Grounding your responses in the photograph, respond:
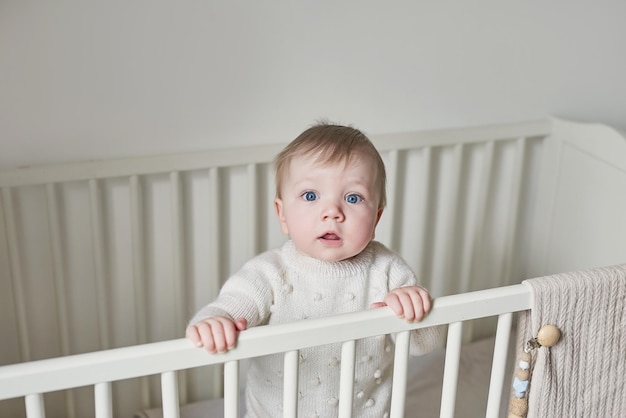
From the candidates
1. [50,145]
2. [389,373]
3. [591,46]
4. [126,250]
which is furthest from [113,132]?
[591,46]

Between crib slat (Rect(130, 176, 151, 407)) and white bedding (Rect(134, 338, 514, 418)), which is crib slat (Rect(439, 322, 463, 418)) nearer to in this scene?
white bedding (Rect(134, 338, 514, 418))

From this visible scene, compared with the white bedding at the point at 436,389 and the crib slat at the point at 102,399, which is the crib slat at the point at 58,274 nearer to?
the white bedding at the point at 436,389

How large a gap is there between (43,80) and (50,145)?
108mm

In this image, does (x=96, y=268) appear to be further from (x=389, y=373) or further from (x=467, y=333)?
(x=467, y=333)

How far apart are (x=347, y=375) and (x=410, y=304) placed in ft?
0.36

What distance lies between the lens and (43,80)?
4.36 feet

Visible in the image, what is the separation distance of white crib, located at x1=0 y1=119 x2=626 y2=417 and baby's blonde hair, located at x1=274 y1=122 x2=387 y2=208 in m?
0.30

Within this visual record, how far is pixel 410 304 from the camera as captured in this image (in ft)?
3.16

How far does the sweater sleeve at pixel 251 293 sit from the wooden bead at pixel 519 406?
34 cm

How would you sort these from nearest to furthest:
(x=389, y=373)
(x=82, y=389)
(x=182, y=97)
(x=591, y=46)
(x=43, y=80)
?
1. (x=389, y=373)
2. (x=43, y=80)
3. (x=182, y=97)
4. (x=82, y=389)
5. (x=591, y=46)

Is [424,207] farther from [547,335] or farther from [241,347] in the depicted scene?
[241,347]

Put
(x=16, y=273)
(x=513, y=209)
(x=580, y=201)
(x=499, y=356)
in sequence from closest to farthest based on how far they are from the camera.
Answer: (x=499, y=356)
(x=16, y=273)
(x=580, y=201)
(x=513, y=209)

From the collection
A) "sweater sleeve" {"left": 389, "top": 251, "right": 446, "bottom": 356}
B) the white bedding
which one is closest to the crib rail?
"sweater sleeve" {"left": 389, "top": 251, "right": 446, "bottom": 356}

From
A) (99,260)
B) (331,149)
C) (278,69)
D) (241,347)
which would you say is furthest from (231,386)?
(278,69)
